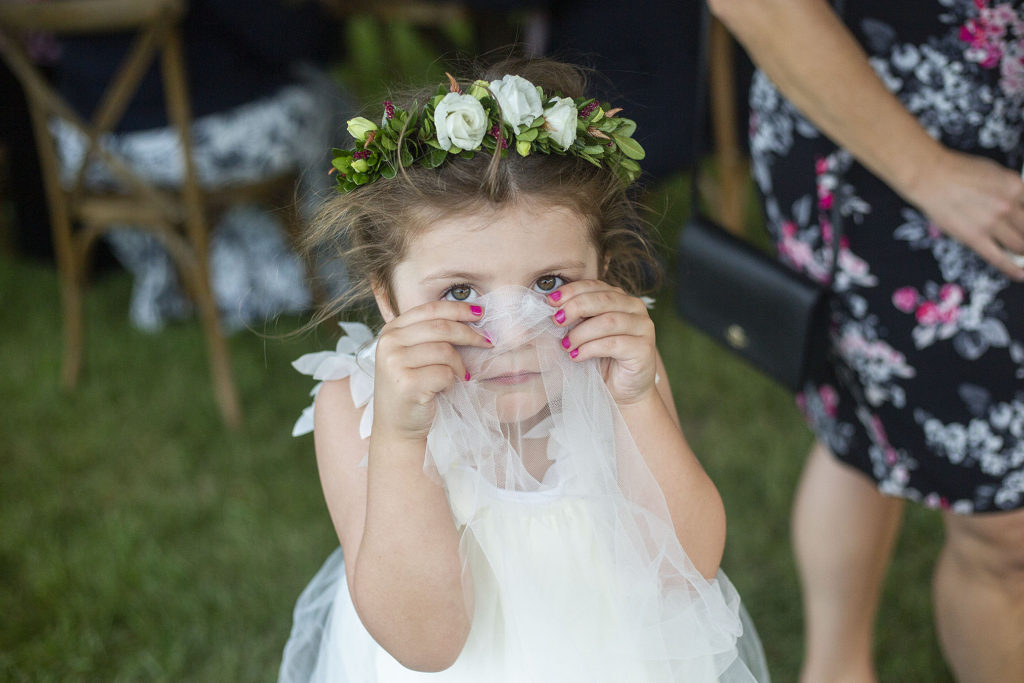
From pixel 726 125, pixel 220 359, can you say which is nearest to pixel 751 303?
pixel 220 359

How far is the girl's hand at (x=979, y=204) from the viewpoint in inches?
53.2

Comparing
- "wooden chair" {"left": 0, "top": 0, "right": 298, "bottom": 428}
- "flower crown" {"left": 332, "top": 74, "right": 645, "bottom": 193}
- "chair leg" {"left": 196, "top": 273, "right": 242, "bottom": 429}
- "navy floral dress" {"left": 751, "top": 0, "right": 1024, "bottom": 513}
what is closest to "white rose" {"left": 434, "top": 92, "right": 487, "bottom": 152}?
"flower crown" {"left": 332, "top": 74, "right": 645, "bottom": 193}

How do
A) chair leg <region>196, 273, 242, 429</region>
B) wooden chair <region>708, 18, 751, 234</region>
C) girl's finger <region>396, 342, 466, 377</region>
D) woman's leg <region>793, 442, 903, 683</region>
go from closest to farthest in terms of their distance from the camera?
girl's finger <region>396, 342, 466, 377</region>, woman's leg <region>793, 442, 903, 683</region>, chair leg <region>196, 273, 242, 429</region>, wooden chair <region>708, 18, 751, 234</region>

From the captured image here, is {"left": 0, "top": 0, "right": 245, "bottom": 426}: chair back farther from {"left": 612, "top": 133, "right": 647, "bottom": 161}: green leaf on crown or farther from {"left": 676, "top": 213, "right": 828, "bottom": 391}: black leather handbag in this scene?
{"left": 612, "top": 133, "right": 647, "bottom": 161}: green leaf on crown

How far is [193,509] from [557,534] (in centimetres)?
176

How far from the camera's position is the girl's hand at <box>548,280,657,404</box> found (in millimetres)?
1119

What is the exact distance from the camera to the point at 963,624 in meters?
1.60

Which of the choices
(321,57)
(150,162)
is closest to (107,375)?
(150,162)

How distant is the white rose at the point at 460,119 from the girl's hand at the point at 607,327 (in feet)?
0.71

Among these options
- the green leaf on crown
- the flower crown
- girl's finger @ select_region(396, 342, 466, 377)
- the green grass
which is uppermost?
the flower crown

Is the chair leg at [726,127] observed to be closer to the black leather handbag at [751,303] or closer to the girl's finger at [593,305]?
the black leather handbag at [751,303]

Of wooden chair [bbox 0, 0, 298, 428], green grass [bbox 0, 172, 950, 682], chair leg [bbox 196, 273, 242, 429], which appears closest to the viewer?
green grass [bbox 0, 172, 950, 682]

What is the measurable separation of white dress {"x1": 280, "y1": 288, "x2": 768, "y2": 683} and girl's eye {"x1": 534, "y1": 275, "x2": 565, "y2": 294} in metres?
0.05

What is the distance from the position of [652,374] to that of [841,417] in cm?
67
